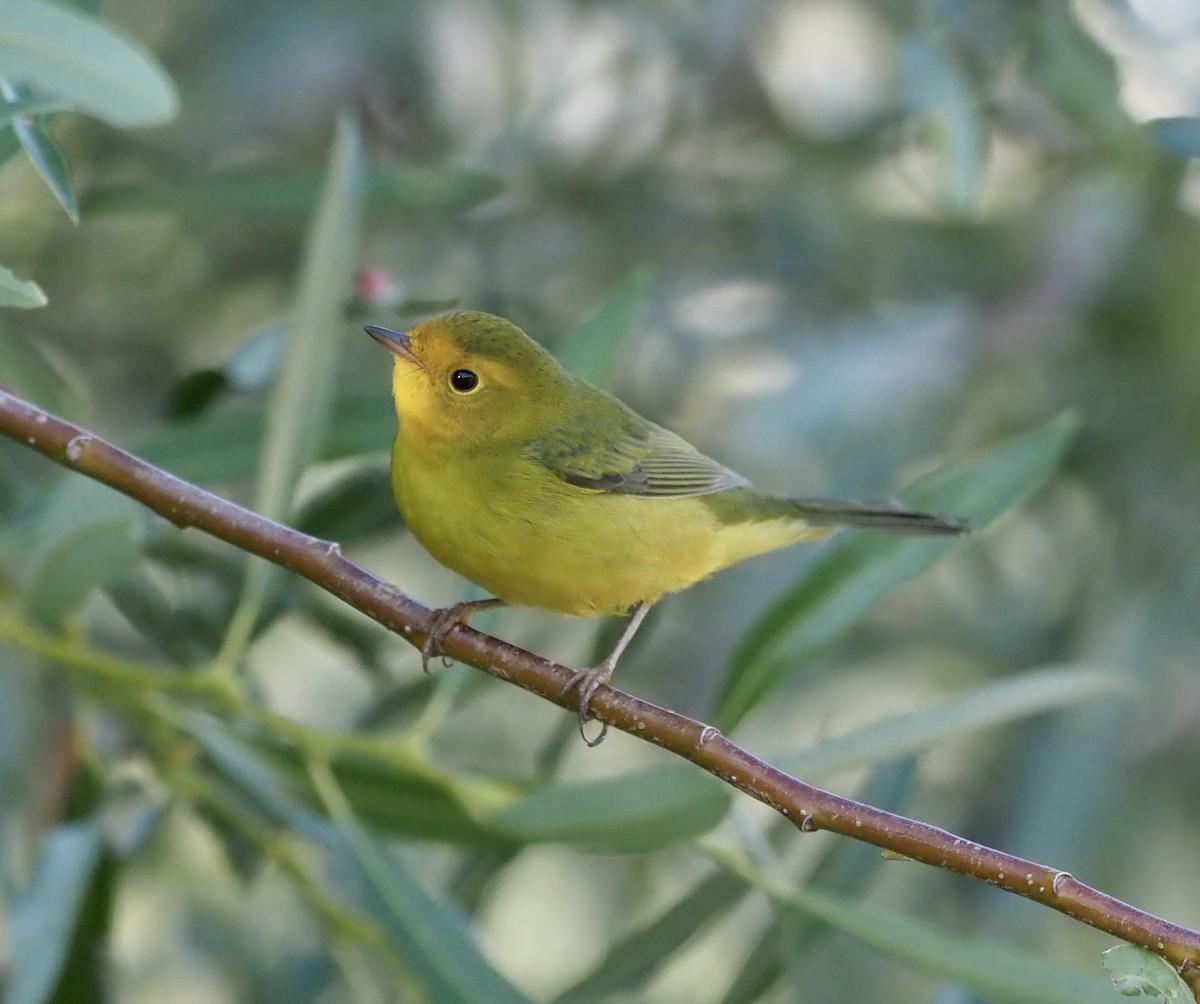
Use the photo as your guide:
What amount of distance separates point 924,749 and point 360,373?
7.62ft

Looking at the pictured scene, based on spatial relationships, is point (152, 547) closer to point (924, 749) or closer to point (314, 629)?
point (314, 629)

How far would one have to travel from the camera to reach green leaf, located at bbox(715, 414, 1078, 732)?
2.93 meters

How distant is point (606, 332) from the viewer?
10.5 ft

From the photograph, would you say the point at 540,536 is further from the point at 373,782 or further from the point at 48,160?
the point at 48,160

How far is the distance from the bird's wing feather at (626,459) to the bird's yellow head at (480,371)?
0.08 m

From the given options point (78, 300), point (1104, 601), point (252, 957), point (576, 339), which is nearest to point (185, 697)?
point (576, 339)

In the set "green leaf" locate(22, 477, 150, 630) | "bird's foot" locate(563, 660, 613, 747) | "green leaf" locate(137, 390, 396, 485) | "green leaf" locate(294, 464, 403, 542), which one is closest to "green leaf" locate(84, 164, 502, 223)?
"green leaf" locate(137, 390, 396, 485)

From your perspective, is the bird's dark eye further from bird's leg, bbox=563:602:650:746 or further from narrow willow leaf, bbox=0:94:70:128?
narrow willow leaf, bbox=0:94:70:128

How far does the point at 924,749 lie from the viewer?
9.34 feet

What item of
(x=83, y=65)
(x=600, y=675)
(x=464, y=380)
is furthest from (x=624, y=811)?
(x=83, y=65)

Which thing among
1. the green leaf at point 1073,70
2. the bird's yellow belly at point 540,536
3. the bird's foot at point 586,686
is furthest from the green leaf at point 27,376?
the green leaf at point 1073,70

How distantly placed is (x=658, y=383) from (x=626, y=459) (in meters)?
1.57

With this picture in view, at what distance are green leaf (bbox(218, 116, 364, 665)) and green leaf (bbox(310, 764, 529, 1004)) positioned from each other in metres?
0.38

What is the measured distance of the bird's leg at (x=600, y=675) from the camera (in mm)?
2270
